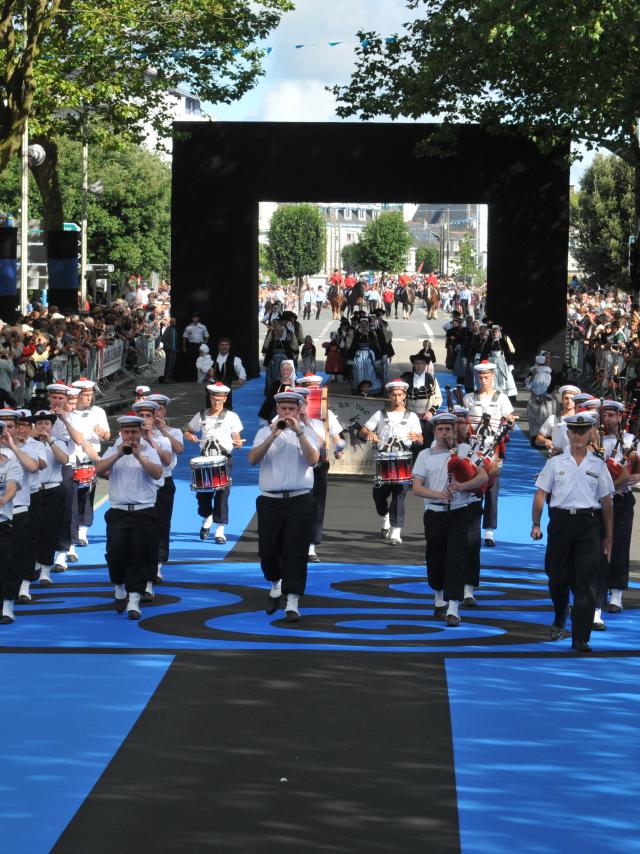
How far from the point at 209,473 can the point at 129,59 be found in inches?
861

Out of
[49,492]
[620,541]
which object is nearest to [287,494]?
[49,492]

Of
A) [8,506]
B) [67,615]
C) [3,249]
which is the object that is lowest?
[67,615]

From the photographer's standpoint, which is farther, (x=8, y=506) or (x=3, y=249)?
(x=3, y=249)

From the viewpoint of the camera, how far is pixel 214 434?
17.1 metres

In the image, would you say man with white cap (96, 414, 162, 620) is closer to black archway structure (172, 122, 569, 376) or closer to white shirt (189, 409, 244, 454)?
white shirt (189, 409, 244, 454)

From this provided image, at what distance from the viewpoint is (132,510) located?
13.7 meters

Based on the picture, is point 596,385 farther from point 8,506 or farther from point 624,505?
point 8,506

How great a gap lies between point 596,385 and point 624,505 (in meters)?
20.8

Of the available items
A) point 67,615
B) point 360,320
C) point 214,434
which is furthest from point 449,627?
point 360,320

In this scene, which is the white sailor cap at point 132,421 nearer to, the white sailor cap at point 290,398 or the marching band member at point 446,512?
the white sailor cap at point 290,398

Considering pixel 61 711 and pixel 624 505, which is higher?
pixel 624 505

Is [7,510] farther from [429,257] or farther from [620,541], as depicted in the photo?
[429,257]

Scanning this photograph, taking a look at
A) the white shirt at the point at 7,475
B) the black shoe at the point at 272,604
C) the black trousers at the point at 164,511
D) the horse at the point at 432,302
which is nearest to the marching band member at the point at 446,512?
the black shoe at the point at 272,604

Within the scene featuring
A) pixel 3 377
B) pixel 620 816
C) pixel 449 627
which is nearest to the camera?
pixel 620 816
